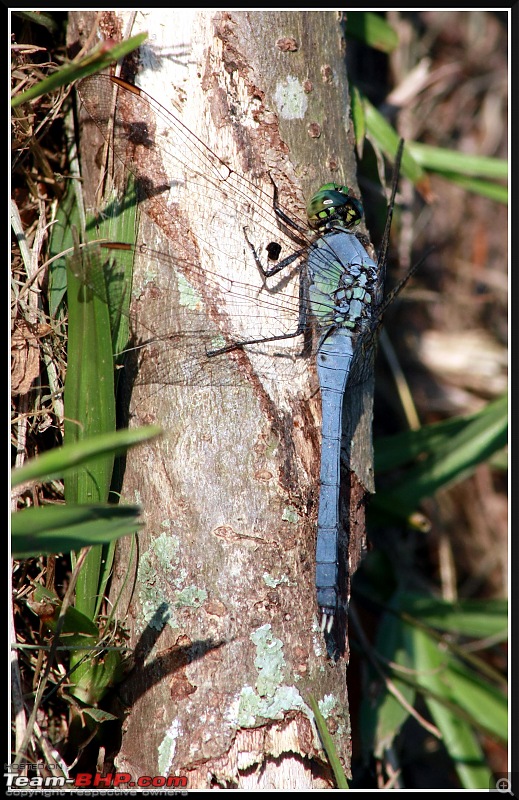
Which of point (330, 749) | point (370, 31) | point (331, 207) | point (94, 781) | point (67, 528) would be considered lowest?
point (94, 781)

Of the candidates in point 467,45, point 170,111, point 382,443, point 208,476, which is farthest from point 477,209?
point 208,476

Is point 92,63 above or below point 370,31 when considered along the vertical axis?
below

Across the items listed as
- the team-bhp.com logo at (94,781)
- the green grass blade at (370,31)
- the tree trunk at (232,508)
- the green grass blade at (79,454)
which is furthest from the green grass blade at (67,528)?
the green grass blade at (370,31)

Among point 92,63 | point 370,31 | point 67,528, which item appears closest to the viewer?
point 67,528

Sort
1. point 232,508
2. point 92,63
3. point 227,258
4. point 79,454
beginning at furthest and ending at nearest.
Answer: point 227,258
point 232,508
point 92,63
point 79,454

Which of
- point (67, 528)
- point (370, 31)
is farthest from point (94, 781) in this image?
point (370, 31)

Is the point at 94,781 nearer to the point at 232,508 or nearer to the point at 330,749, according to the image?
the point at 330,749
